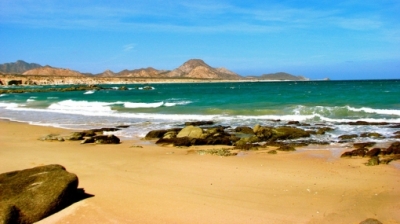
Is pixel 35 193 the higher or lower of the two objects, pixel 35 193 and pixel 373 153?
the higher

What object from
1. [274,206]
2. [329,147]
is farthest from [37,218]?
[329,147]

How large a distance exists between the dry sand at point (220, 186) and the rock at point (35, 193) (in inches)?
8.2

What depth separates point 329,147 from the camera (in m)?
12.4

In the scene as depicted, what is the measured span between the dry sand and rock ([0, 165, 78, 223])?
21 centimetres

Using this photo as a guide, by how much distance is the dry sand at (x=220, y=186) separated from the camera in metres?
5.80

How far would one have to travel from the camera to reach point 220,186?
7434mm

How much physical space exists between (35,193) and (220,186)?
359cm

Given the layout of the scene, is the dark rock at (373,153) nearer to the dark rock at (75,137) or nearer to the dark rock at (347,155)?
the dark rock at (347,155)

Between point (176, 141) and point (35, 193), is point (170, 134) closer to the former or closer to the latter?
point (176, 141)

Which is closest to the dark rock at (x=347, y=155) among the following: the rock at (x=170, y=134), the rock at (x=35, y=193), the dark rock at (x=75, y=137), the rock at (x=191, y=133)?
the rock at (x=191, y=133)

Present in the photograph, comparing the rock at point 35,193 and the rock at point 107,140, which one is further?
the rock at point 107,140

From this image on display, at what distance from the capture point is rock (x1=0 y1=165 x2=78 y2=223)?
208 inches

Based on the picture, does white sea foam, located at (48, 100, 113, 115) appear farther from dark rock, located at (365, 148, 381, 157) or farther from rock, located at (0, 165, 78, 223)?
rock, located at (0, 165, 78, 223)

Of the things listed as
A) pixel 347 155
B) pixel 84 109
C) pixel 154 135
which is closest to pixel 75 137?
pixel 154 135
